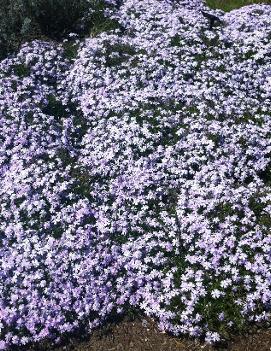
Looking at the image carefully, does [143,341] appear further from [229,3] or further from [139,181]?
[229,3]

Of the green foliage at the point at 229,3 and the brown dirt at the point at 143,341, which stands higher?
the green foliage at the point at 229,3

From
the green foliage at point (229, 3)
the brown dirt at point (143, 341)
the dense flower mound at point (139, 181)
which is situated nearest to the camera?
the brown dirt at point (143, 341)

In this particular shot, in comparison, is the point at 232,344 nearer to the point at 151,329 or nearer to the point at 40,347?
the point at 151,329

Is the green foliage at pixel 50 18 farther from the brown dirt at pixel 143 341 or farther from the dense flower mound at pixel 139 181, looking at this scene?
the brown dirt at pixel 143 341

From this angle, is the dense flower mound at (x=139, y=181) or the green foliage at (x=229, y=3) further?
the green foliage at (x=229, y=3)

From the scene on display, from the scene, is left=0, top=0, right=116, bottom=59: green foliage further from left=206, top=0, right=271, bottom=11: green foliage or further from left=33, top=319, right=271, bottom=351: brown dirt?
left=33, top=319, right=271, bottom=351: brown dirt

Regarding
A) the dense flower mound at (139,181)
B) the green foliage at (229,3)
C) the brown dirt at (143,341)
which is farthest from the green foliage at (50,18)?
the brown dirt at (143,341)
